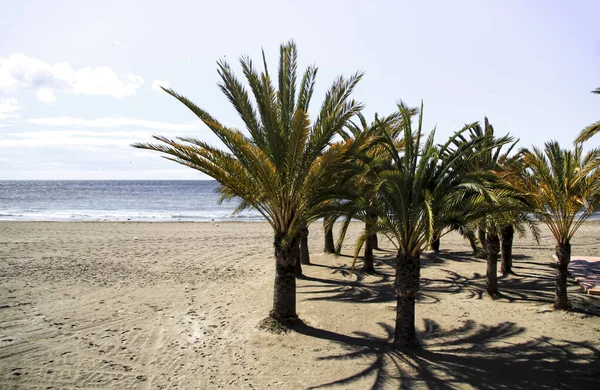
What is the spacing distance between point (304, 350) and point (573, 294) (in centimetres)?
801

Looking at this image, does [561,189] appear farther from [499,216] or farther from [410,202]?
[410,202]

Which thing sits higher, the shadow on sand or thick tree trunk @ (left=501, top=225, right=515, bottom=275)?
thick tree trunk @ (left=501, top=225, right=515, bottom=275)

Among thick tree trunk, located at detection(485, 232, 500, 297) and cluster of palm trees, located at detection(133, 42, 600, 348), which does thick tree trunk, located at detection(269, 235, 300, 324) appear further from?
thick tree trunk, located at detection(485, 232, 500, 297)

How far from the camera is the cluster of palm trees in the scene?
24.4 ft

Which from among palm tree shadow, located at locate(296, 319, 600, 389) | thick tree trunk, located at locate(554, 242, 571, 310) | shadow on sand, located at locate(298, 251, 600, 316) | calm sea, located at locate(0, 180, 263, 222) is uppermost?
calm sea, located at locate(0, 180, 263, 222)

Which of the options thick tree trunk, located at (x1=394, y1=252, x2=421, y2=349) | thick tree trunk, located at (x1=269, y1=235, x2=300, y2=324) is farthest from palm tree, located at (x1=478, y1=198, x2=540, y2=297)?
thick tree trunk, located at (x1=269, y1=235, x2=300, y2=324)

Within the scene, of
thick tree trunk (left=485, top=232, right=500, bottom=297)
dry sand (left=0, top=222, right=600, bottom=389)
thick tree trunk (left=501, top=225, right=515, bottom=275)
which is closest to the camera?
dry sand (left=0, top=222, right=600, bottom=389)

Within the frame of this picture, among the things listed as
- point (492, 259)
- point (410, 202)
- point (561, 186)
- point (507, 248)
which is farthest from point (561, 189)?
point (507, 248)

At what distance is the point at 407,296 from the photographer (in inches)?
297

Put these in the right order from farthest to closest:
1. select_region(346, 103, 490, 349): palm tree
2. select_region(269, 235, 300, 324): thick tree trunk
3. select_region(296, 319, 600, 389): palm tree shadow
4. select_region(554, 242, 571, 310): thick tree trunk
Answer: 1. select_region(554, 242, 571, 310): thick tree trunk
2. select_region(269, 235, 300, 324): thick tree trunk
3. select_region(346, 103, 490, 349): palm tree
4. select_region(296, 319, 600, 389): palm tree shadow

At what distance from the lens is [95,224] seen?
2822 cm

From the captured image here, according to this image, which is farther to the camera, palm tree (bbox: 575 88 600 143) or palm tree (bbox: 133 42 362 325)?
palm tree (bbox: 575 88 600 143)

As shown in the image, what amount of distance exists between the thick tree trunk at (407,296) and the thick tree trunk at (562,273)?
165 inches

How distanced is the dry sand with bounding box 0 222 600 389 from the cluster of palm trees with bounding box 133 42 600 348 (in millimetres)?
960
